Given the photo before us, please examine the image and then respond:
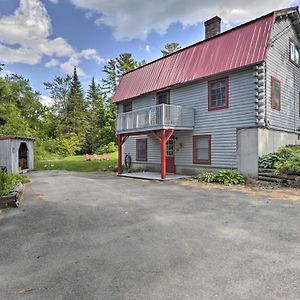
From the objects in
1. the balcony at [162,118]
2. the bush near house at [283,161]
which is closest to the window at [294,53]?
the bush near house at [283,161]

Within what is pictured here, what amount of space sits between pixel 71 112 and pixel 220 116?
1327 inches

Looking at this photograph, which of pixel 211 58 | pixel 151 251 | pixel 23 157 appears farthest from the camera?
pixel 23 157

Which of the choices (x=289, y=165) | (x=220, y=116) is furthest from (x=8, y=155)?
(x=289, y=165)

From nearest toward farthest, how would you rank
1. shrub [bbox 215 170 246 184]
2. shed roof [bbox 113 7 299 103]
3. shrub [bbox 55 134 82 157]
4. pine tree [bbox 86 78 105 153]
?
shrub [bbox 215 170 246 184], shed roof [bbox 113 7 299 103], shrub [bbox 55 134 82 157], pine tree [bbox 86 78 105 153]

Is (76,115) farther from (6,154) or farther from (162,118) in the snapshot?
(162,118)

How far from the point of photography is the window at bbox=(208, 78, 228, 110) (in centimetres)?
1317

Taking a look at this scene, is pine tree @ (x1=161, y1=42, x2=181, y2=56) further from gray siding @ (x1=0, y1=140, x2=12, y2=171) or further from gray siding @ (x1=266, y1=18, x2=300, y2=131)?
gray siding @ (x1=0, y1=140, x2=12, y2=171)

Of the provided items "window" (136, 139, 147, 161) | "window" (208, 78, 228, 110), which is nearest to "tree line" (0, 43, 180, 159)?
"window" (136, 139, 147, 161)

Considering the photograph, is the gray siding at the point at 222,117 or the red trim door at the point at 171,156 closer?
the gray siding at the point at 222,117

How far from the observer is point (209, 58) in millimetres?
13781

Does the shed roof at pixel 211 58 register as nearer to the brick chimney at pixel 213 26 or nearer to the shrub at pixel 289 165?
the brick chimney at pixel 213 26

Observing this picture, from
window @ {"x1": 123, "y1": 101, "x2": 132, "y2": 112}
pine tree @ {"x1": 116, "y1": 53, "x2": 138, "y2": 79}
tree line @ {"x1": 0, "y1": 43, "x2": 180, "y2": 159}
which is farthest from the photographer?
pine tree @ {"x1": 116, "y1": 53, "x2": 138, "y2": 79}

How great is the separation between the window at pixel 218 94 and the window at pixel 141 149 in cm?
590

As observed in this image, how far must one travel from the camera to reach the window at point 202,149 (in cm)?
1390
